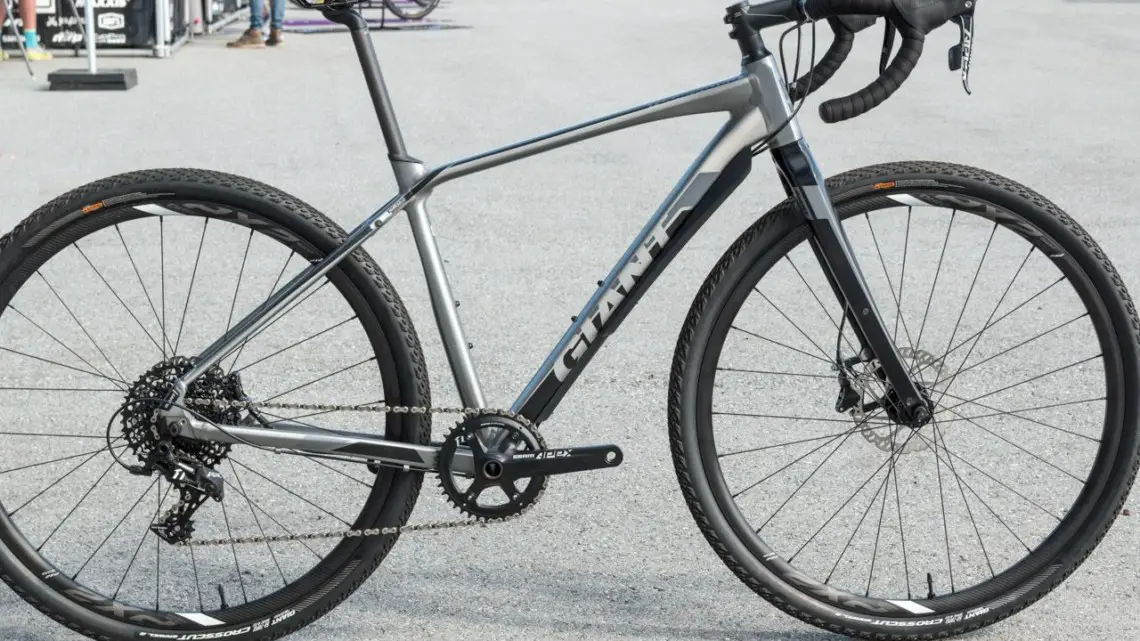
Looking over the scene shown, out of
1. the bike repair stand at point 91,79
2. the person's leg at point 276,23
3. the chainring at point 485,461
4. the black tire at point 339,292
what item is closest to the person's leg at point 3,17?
the bike repair stand at point 91,79

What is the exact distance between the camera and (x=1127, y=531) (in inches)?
167

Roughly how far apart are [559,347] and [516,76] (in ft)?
34.1

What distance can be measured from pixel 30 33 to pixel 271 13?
2691mm

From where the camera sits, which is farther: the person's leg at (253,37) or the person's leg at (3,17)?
the person's leg at (253,37)

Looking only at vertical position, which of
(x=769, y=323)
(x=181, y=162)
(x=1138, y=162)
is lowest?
(x=769, y=323)

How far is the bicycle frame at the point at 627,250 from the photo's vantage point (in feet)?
10.7

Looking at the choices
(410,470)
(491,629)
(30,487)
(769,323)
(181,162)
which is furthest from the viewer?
(181,162)

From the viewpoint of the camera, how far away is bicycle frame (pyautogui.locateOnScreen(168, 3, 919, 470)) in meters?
3.26

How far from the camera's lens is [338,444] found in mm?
3379

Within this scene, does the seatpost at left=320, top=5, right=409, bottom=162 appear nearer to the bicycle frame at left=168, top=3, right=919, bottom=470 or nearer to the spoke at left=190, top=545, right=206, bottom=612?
the bicycle frame at left=168, top=3, right=919, bottom=470

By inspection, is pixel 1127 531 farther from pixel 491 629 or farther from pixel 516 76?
pixel 516 76

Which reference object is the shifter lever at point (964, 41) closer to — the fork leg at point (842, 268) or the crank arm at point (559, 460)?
the fork leg at point (842, 268)

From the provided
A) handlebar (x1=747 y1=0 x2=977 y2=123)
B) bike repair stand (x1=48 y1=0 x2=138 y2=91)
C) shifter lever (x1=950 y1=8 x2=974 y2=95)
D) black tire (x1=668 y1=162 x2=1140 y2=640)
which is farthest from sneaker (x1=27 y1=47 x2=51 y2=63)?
shifter lever (x1=950 y1=8 x2=974 y2=95)

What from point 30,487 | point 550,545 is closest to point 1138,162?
point 550,545
